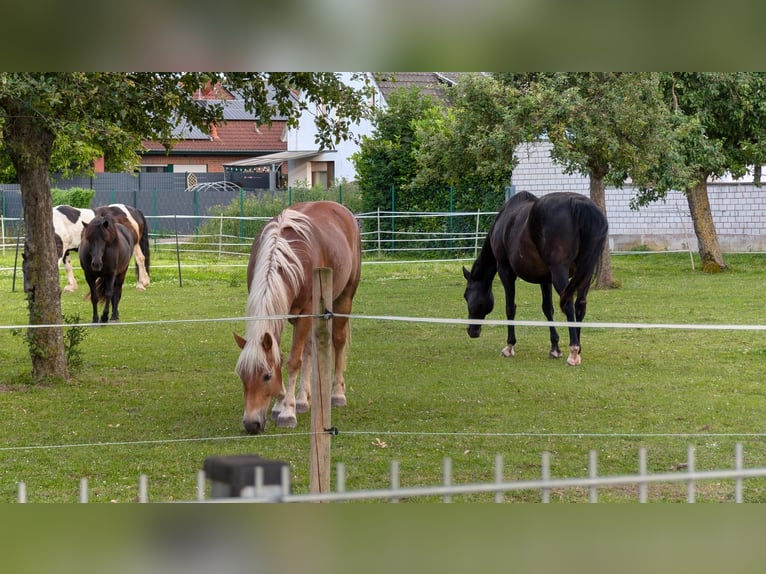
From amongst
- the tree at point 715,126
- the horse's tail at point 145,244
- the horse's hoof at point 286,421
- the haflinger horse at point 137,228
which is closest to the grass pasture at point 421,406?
the horse's hoof at point 286,421

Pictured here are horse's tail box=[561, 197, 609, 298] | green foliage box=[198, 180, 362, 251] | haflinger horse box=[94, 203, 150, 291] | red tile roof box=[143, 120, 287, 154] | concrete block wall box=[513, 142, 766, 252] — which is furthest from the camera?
red tile roof box=[143, 120, 287, 154]

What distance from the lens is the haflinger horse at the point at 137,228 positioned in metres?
15.3

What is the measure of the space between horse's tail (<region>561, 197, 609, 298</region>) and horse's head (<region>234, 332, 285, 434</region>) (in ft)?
15.8

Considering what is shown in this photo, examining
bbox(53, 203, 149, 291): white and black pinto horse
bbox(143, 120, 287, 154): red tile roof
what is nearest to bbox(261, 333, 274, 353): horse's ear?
bbox(53, 203, 149, 291): white and black pinto horse

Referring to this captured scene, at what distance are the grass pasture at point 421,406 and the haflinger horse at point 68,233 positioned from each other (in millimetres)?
3414

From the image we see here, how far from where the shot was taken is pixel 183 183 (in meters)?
36.4

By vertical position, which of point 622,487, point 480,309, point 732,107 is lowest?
point 622,487

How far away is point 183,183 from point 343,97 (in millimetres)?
28511

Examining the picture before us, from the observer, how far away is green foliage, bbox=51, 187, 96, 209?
30047 mm

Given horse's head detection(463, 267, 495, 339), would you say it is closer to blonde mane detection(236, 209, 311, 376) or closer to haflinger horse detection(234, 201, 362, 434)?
haflinger horse detection(234, 201, 362, 434)

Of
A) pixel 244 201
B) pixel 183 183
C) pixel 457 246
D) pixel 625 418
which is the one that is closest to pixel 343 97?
pixel 625 418

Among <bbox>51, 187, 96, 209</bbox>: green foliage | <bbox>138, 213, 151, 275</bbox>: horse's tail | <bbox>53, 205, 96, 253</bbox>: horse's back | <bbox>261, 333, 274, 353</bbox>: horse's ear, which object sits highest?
<bbox>51, 187, 96, 209</bbox>: green foliage
